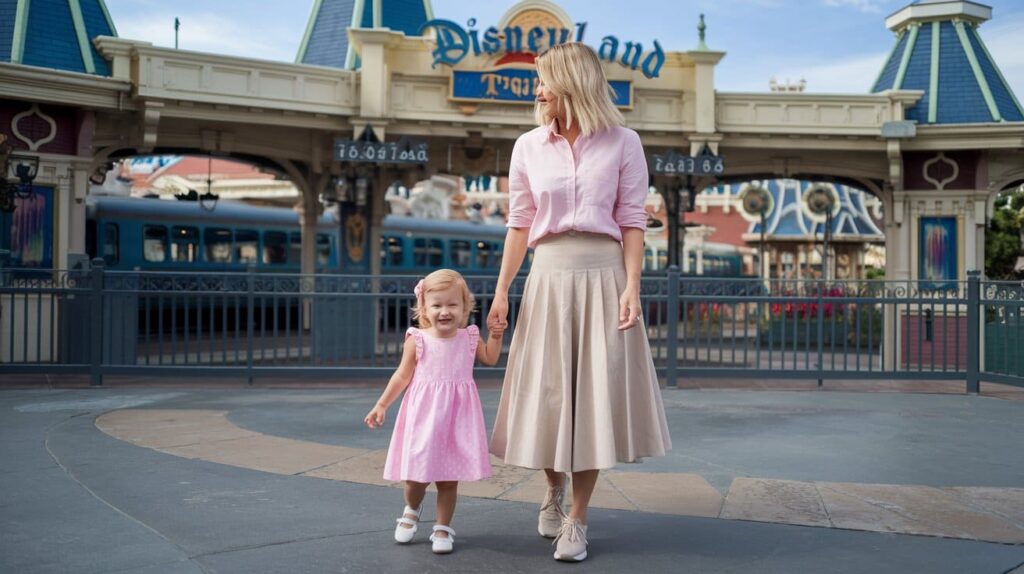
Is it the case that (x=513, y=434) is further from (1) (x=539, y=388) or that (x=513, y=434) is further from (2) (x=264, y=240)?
(2) (x=264, y=240)

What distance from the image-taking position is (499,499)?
4.65m

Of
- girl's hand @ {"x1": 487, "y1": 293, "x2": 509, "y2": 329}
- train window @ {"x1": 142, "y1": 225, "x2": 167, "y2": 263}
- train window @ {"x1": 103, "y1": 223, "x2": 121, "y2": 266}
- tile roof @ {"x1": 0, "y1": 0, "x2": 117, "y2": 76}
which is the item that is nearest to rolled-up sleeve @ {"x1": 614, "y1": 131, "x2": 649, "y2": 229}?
girl's hand @ {"x1": 487, "y1": 293, "x2": 509, "y2": 329}

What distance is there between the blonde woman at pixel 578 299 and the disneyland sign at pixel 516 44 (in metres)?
10.5

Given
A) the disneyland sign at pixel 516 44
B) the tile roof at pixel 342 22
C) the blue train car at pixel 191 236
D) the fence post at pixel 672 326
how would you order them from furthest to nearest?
the blue train car at pixel 191 236
the tile roof at pixel 342 22
the disneyland sign at pixel 516 44
the fence post at pixel 672 326

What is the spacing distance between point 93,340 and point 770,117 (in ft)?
33.5

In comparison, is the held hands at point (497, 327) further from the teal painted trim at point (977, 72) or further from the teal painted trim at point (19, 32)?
the teal painted trim at point (977, 72)

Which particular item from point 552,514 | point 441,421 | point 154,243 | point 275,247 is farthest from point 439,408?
point 275,247

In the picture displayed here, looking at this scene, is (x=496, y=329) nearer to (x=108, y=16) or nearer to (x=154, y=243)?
(x=108, y=16)

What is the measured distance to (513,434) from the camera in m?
3.72

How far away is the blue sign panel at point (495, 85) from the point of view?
14.2 m

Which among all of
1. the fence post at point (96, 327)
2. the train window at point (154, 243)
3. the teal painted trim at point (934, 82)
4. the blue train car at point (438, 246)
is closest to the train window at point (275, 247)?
the blue train car at point (438, 246)

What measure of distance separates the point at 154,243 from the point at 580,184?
17089mm

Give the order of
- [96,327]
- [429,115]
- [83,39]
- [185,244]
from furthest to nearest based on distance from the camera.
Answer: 1. [185,244]
2. [429,115]
3. [83,39]
4. [96,327]

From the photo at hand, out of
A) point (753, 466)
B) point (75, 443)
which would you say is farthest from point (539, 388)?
point (75, 443)
